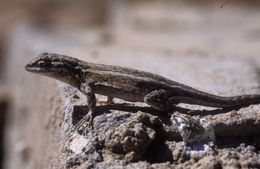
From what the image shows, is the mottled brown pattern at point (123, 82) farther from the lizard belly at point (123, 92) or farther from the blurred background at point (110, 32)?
the blurred background at point (110, 32)

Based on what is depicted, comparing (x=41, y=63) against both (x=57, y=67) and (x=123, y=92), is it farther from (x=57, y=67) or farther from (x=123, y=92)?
(x=123, y=92)

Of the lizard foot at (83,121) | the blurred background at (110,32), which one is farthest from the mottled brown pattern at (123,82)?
the blurred background at (110,32)

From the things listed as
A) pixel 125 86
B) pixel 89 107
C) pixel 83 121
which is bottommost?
pixel 83 121

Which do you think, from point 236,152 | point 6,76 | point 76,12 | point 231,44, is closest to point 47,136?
point 236,152

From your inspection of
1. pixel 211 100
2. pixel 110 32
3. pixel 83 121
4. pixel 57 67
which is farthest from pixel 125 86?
pixel 110 32

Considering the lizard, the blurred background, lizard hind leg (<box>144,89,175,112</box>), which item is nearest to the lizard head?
the lizard

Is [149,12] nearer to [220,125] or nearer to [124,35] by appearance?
[124,35]

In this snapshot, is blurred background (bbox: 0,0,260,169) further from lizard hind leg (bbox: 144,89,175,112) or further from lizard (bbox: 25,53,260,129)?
lizard hind leg (bbox: 144,89,175,112)
